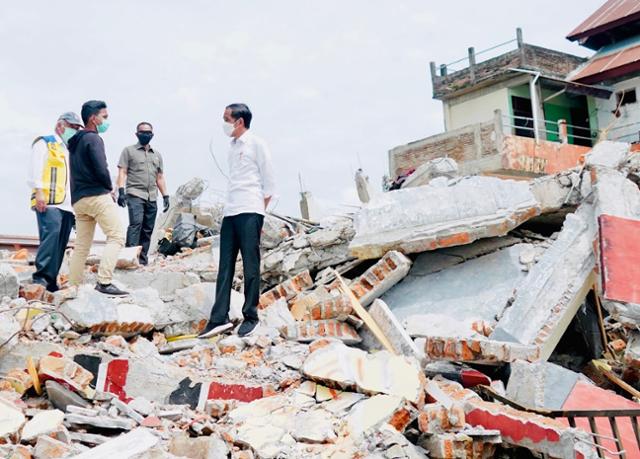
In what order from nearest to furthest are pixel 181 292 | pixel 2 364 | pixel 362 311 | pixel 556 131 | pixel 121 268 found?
pixel 2 364 → pixel 362 311 → pixel 181 292 → pixel 121 268 → pixel 556 131

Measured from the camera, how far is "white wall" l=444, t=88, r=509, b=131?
73.4 ft

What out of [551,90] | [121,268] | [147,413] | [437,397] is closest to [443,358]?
[437,397]

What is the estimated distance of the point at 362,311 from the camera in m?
5.09

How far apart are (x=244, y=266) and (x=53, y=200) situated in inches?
62.8

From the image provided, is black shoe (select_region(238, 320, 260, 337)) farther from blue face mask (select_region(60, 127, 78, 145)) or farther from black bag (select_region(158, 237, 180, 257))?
black bag (select_region(158, 237, 180, 257))

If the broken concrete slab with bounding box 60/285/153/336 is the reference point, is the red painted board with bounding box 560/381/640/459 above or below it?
below

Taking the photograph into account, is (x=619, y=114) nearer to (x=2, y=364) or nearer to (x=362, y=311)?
(x=362, y=311)

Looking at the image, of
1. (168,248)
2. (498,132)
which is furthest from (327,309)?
(498,132)

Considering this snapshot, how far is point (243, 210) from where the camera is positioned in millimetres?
5133

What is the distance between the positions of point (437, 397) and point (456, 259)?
2167mm

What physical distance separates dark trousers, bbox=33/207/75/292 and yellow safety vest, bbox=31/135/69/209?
0.09 m

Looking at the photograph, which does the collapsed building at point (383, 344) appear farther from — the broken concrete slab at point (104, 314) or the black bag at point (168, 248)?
the black bag at point (168, 248)

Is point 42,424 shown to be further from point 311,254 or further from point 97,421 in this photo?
point 311,254

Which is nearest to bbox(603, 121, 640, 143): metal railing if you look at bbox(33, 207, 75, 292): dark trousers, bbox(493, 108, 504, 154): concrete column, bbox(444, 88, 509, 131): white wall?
bbox(444, 88, 509, 131): white wall
